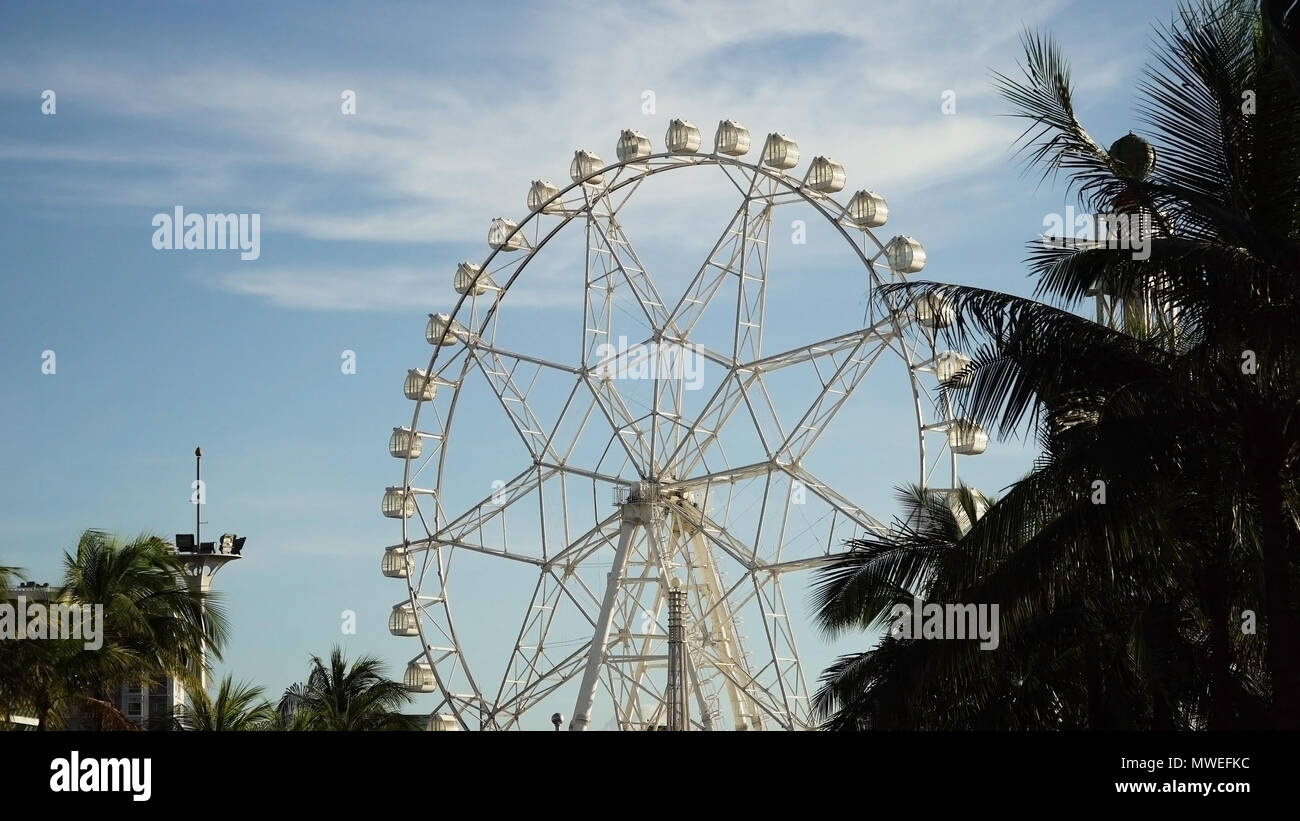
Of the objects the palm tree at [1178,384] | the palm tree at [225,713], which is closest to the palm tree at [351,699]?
the palm tree at [225,713]

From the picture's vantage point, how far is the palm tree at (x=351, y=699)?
3912 centimetres

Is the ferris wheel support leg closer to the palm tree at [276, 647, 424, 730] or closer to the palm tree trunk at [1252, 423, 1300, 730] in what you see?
the palm tree at [276, 647, 424, 730]

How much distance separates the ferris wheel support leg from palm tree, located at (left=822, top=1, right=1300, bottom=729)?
2279 cm

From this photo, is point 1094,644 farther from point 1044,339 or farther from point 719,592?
point 719,592

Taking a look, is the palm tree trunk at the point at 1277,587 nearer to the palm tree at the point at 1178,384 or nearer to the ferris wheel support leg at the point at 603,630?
the palm tree at the point at 1178,384

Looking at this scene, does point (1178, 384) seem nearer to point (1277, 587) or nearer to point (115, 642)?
point (1277, 587)

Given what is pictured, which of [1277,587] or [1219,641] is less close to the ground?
[1277,587]

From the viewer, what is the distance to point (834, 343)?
3816 centimetres

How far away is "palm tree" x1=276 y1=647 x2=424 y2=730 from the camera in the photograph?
128 ft

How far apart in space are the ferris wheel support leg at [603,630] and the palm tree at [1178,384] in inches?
897

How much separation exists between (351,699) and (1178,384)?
27109 mm

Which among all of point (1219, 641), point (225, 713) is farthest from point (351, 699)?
point (1219, 641)

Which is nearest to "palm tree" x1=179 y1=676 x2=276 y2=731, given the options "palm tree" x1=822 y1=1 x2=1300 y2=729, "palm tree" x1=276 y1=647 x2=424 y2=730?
"palm tree" x1=276 y1=647 x2=424 y2=730

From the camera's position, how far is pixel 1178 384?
1593 centimetres
